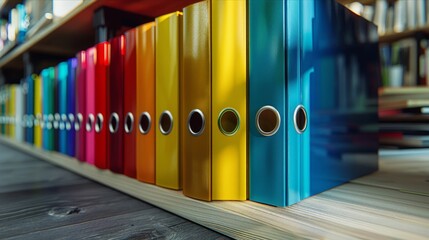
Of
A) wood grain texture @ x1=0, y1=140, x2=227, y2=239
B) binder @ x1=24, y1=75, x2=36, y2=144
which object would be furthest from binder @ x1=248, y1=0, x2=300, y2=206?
binder @ x1=24, y1=75, x2=36, y2=144

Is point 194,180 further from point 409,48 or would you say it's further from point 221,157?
point 409,48

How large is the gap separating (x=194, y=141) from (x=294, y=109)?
0.17 meters

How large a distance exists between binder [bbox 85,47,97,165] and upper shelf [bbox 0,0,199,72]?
0.13m

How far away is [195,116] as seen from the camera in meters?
0.50

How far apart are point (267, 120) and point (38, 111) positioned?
1068mm

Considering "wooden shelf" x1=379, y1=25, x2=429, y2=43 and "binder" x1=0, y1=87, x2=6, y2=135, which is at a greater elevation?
"wooden shelf" x1=379, y1=25, x2=429, y2=43

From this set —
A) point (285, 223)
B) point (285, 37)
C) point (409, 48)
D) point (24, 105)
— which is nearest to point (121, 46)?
point (285, 37)

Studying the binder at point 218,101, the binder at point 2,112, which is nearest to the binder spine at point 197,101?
the binder at point 218,101

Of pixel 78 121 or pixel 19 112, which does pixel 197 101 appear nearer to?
pixel 78 121

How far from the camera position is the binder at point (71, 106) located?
2.82ft

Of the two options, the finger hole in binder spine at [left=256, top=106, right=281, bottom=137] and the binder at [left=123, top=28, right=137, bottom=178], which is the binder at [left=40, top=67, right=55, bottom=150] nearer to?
the binder at [left=123, top=28, right=137, bottom=178]

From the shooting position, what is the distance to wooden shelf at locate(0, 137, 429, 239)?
34 centimetres

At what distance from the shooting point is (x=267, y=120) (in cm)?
46

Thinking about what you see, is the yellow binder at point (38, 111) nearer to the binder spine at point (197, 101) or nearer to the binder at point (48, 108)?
the binder at point (48, 108)
